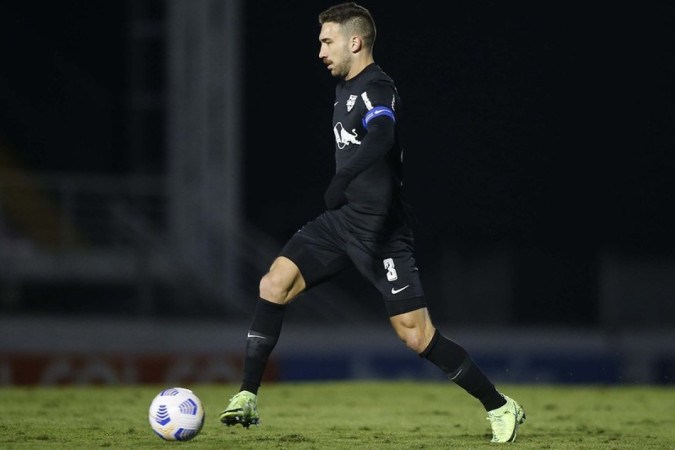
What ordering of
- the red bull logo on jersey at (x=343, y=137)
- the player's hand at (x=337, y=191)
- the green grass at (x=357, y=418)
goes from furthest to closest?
A: the red bull logo on jersey at (x=343, y=137) < the green grass at (x=357, y=418) < the player's hand at (x=337, y=191)

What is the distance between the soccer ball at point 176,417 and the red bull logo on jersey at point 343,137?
1425mm

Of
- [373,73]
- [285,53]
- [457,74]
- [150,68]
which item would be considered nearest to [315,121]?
[285,53]

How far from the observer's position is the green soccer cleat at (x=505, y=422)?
6.11 meters

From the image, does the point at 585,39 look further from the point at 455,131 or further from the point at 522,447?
the point at 522,447

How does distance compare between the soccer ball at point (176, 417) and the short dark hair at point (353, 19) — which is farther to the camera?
the short dark hair at point (353, 19)

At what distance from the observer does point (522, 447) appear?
5.91 metres

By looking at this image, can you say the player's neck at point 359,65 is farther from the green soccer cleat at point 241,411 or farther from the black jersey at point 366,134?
the green soccer cleat at point 241,411

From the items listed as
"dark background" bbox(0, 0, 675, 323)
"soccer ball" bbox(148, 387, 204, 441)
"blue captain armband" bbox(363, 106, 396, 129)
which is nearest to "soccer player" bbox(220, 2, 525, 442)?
"blue captain armband" bbox(363, 106, 396, 129)

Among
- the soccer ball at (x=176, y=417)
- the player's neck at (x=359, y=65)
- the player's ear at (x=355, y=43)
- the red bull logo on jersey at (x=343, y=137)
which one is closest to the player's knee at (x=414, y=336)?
the red bull logo on jersey at (x=343, y=137)

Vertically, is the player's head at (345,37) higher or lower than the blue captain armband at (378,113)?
higher

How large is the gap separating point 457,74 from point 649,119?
3.83m

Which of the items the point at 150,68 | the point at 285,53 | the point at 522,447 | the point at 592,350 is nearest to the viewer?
the point at 522,447

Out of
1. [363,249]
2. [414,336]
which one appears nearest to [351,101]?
[363,249]

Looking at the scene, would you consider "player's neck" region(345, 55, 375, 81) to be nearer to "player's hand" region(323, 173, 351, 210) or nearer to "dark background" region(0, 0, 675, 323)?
"player's hand" region(323, 173, 351, 210)
